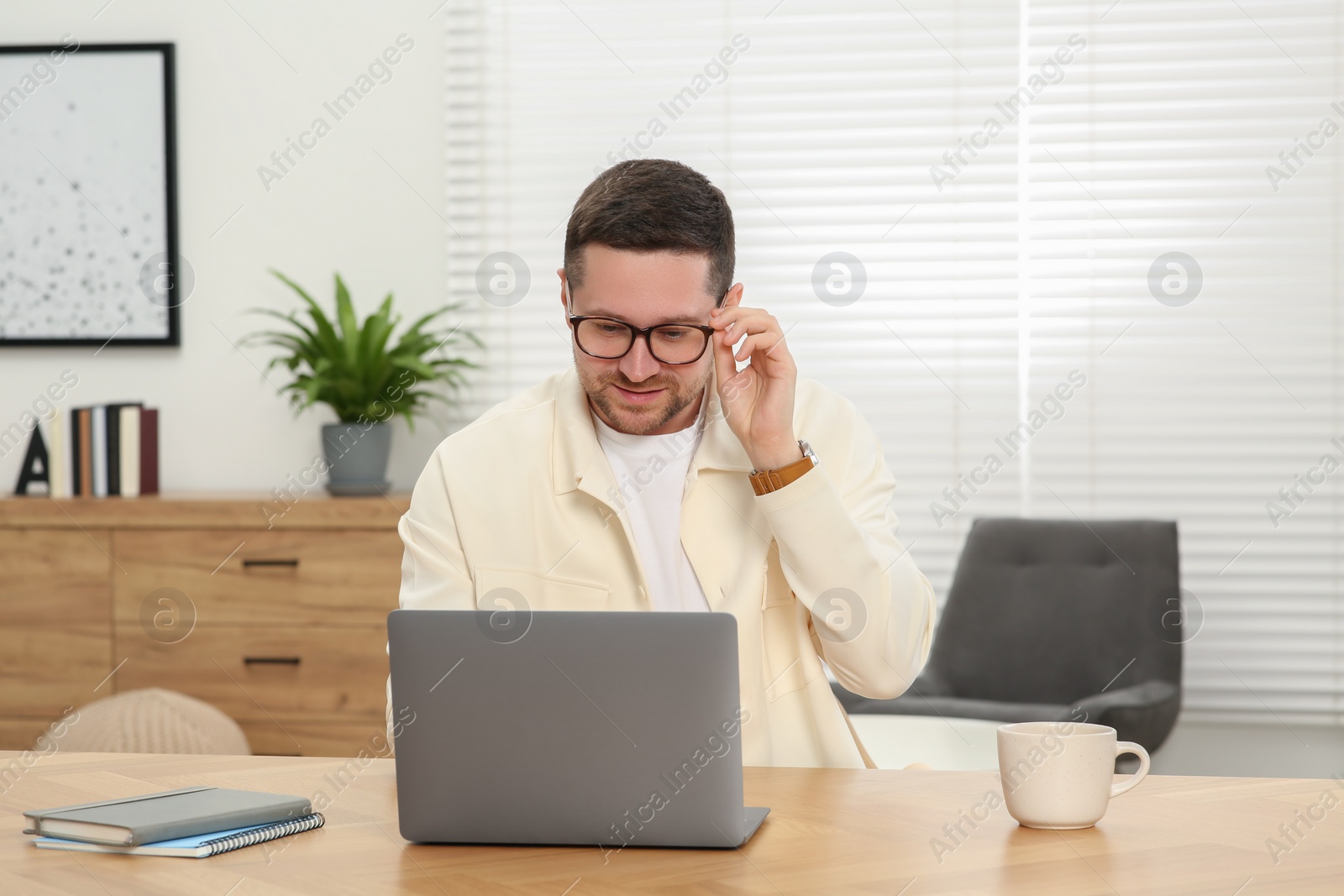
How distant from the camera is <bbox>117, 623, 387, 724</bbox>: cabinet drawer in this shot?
3.34m

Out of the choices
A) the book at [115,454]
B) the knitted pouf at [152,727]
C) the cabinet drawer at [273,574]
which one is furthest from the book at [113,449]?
the knitted pouf at [152,727]

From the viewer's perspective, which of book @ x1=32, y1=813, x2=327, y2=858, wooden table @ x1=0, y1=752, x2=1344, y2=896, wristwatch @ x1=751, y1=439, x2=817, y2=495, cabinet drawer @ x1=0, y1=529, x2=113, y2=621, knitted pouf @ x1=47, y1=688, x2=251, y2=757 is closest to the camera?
wooden table @ x1=0, y1=752, x2=1344, y2=896

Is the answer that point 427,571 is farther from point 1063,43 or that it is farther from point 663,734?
point 1063,43

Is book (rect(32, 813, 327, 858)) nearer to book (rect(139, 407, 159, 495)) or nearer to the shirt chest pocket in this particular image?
the shirt chest pocket

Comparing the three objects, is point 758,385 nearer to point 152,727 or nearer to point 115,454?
point 152,727

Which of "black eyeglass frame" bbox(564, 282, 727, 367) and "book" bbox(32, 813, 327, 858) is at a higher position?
"black eyeglass frame" bbox(564, 282, 727, 367)

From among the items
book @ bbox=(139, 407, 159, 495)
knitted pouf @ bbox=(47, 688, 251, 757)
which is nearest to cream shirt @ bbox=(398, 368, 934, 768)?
knitted pouf @ bbox=(47, 688, 251, 757)

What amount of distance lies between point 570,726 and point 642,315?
2.57ft

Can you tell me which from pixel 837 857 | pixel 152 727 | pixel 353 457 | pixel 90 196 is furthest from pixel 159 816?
pixel 90 196

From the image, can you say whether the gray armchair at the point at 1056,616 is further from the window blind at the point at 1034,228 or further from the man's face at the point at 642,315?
the man's face at the point at 642,315

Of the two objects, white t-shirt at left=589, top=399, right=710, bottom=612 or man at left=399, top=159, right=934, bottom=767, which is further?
white t-shirt at left=589, top=399, right=710, bottom=612

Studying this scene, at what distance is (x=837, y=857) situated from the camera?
1181 mm

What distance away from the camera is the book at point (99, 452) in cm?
355

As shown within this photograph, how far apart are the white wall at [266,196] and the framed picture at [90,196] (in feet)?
0.17
